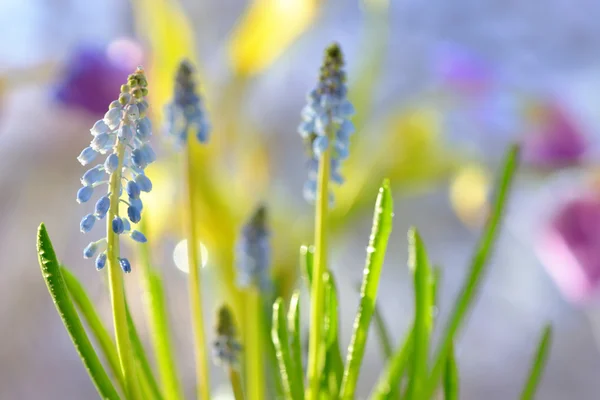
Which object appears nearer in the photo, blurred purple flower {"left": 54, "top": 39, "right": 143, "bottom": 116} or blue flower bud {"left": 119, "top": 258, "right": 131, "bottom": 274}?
blue flower bud {"left": 119, "top": 258, "right": 131, "bottom": 274}

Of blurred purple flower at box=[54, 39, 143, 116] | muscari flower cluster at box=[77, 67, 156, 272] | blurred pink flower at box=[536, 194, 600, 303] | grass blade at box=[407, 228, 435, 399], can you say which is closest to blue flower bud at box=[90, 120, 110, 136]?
muscari flower cluster at box=[77, 67, 156, 272]

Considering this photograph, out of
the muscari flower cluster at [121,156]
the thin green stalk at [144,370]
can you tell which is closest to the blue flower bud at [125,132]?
the muscari flower cluster at [121,156]

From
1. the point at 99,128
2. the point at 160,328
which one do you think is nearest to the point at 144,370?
the point at 160,328

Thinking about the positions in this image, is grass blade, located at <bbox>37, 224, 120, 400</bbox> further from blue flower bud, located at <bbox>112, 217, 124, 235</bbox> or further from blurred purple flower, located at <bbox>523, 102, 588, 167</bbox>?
blurred purple flower, located at <bbox>523, 102, 588, 167</bbox>

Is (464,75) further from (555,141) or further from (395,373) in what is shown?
(395,373)

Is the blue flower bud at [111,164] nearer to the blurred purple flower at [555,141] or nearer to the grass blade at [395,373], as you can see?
the grass blade at [395,373]

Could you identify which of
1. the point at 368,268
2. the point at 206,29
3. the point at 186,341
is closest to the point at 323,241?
the point at 368,268

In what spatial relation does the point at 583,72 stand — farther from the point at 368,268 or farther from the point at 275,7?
the point at 368,268
